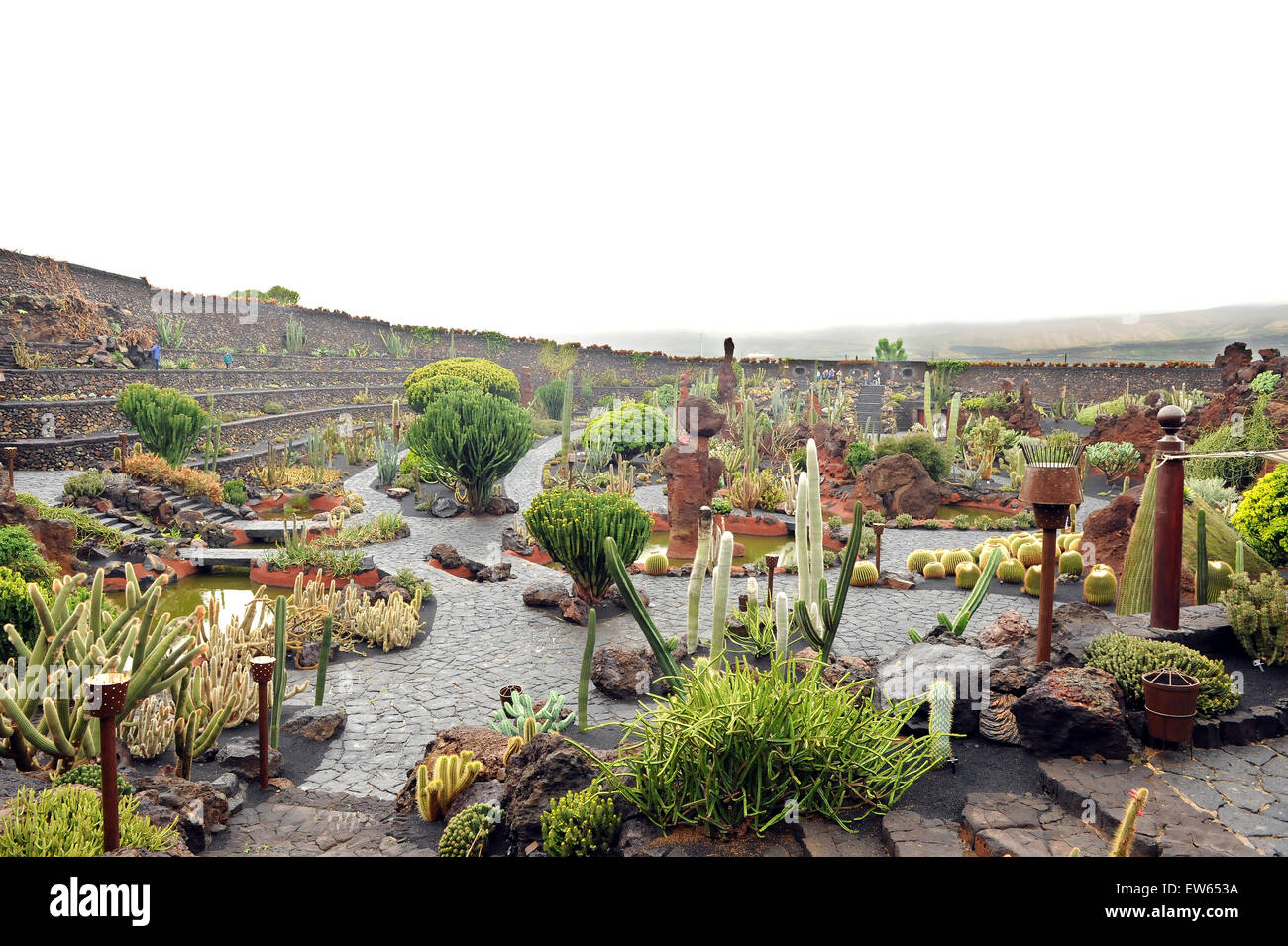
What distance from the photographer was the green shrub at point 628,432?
1881 cm

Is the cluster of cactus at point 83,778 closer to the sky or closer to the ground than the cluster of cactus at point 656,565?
closer to the sky

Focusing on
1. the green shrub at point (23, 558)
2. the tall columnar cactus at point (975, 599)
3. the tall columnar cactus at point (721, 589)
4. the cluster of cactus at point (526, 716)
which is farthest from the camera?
the green shrub at point (23, 558)

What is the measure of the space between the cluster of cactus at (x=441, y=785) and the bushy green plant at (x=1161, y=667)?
379cm

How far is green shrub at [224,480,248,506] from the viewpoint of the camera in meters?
13.9

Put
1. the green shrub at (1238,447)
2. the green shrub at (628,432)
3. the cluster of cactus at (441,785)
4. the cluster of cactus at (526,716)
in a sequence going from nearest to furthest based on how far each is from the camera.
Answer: the cluster of cactus at (441,785) < the cluster of cactus at (526,716) < the green shrub at (1238,447) < the green shrub at (628,432)

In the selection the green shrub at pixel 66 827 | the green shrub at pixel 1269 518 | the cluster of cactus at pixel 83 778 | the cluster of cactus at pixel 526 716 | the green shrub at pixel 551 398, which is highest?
the green shrub at pixel 551 398

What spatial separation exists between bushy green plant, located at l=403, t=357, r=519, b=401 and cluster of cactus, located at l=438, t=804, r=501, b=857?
62.0 ft

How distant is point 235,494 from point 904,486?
12.3 m

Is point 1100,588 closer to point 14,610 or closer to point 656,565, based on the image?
point 656,565

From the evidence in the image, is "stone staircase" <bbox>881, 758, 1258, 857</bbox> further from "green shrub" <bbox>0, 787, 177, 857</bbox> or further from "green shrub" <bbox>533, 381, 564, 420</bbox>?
"green shrub" <bbox>533, 381, 564, 420</bbox>

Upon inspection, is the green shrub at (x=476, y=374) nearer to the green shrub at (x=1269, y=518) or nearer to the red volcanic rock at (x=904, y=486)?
the red volcanic rock at (x=904, y=486)

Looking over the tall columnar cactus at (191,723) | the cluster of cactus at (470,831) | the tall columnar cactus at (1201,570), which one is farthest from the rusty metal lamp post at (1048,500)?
the tall columnar cactus at (191,723)

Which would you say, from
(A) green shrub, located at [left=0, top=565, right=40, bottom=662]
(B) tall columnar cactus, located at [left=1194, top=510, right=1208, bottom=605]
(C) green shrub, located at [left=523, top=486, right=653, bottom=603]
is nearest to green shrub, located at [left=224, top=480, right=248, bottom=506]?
(C) green shrub, located at [left=523, top=486, right=653, bottom=603]
